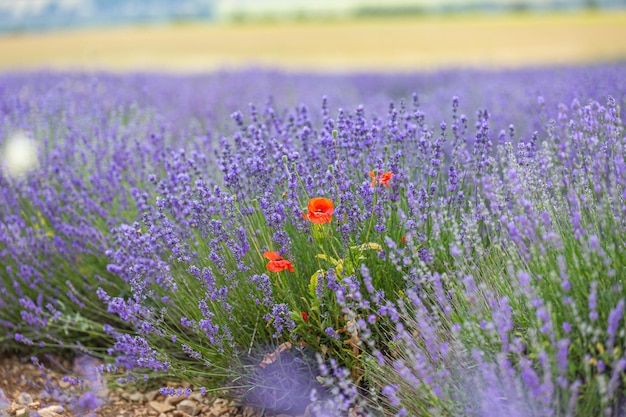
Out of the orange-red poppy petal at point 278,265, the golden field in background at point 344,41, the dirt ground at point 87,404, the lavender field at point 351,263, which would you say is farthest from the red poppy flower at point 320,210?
the golden field in background at point 344,41

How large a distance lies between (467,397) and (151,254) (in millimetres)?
1243

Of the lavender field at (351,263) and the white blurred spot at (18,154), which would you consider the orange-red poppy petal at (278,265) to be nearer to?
the lavender field at (351,263)

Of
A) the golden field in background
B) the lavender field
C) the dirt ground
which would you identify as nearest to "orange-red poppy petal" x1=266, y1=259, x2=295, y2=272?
the lavender field

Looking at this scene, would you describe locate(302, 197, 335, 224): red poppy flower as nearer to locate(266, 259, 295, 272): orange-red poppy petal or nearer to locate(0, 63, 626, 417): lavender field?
locate(0, 63, 626, 417): lavender field

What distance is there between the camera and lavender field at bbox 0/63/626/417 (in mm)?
1803

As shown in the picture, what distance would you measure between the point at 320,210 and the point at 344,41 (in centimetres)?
1966

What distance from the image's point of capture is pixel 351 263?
2.28 metres

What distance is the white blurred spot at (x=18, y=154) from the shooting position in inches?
142

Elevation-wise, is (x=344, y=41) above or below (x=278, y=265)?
above

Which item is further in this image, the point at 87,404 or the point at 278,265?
the point at 87,404

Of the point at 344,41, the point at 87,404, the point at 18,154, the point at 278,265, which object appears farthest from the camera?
the point at 344,41

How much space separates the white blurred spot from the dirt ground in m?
1.12

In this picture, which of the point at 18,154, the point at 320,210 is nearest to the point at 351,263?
the point at 320,210

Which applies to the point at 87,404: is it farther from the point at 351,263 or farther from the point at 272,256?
the point at 351,263
